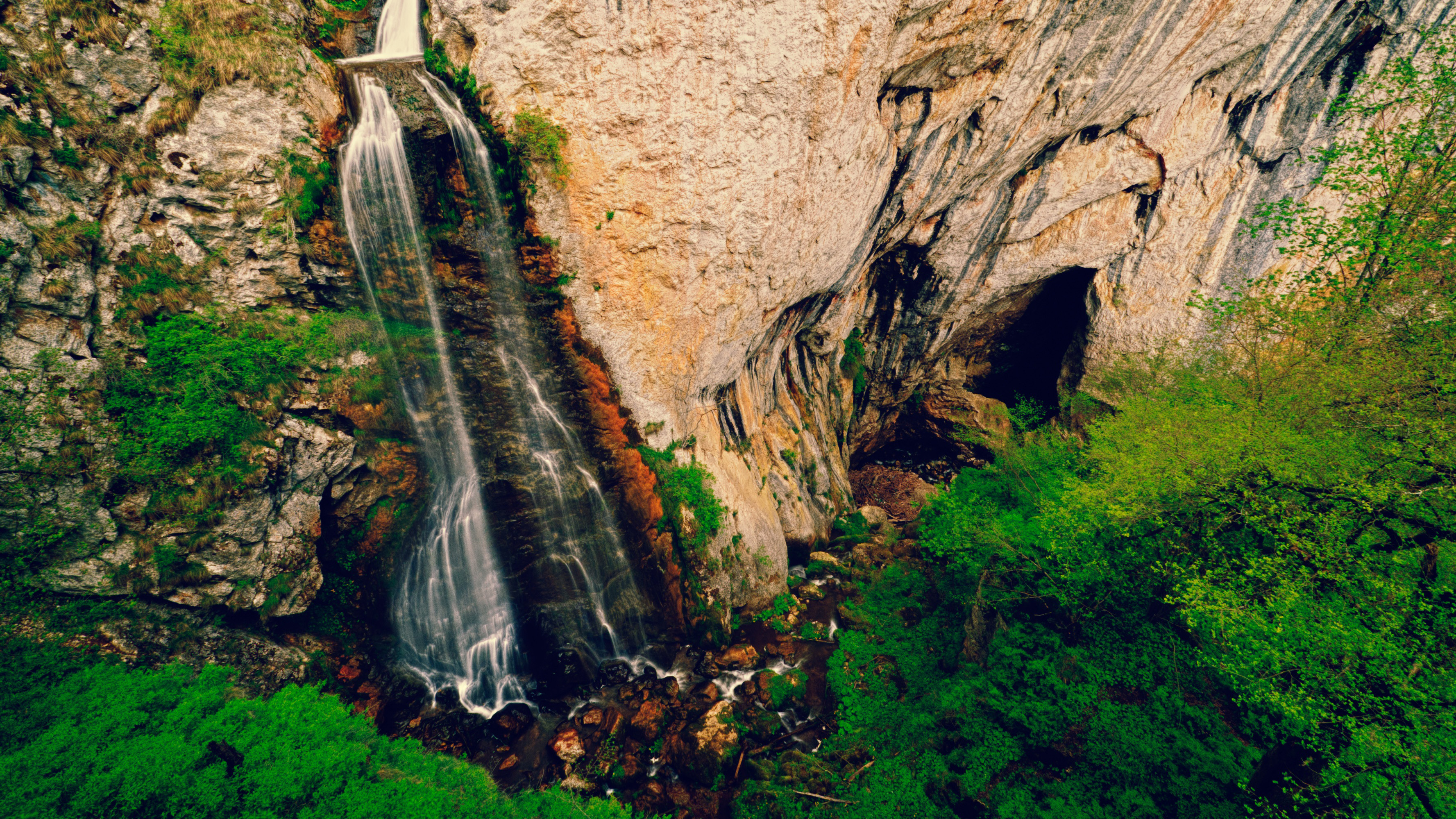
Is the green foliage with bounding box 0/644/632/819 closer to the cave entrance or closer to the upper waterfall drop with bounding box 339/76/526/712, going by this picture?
the upper waterfall drop with bounding box 339/76/526/712

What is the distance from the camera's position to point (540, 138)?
331 inches

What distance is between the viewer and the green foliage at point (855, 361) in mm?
17391

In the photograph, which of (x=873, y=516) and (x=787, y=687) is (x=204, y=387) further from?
(x=873, y=516)

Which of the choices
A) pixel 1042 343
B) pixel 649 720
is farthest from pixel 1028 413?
pixel 649 720

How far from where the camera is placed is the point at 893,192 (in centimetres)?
1192

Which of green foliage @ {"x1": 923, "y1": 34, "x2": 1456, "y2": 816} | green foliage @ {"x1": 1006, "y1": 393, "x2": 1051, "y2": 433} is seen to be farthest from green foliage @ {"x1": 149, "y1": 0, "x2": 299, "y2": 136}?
green foliage @ {"x1": 1006, "y1": 393, "x2": 1051, "y2": 433}

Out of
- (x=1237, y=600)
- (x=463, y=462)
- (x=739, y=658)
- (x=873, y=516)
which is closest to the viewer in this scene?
(x=1237, y=600)

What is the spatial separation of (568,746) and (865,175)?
12.5 meters

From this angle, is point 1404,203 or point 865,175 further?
point 865,175

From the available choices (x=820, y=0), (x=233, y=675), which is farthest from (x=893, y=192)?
(x=233, y=675)

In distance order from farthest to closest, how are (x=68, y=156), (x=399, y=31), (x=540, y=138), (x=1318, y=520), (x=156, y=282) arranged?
(x=399, y=31) → (x=540, y=138) → (x=156, y=282) → (x=68, y=156) → (x=1318, y=520)

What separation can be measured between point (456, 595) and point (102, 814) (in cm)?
475

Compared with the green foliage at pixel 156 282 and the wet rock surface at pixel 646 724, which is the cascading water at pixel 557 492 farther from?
the green foliage at pixel 156 282

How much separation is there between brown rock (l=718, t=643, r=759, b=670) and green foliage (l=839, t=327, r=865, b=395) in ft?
32.8
